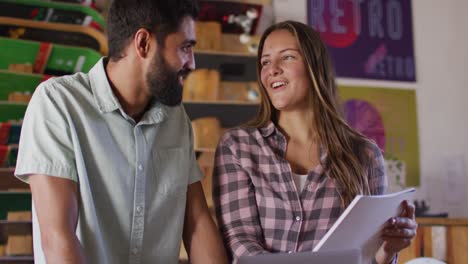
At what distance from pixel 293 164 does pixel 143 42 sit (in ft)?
1.72

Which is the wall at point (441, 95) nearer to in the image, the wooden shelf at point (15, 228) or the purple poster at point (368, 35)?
the purple poster at point (368, 35)

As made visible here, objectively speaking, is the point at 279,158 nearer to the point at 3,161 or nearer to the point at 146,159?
the point at 146,159

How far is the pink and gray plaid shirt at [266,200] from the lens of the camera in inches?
52.3

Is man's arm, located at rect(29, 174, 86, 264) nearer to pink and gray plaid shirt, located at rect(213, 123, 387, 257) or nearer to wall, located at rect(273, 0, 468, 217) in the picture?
pink and gray plaid shirt, located at rect(213, 123, 387, 257)

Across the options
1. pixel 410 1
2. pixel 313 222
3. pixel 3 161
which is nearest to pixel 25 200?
pixel 3 161

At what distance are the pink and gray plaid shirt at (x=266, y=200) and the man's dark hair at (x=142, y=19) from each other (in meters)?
0.36

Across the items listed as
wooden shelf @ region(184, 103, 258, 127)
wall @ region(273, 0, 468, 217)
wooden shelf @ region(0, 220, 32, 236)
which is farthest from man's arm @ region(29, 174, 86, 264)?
wall @ region(273, 0, 468, 217)

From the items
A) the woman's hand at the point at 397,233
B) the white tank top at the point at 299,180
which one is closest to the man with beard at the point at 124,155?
the white tank top at the point at 299,180

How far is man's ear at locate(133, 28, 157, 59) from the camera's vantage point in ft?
4.19

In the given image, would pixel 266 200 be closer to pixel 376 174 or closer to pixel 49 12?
pixel 376 174

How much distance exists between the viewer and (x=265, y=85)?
154 cm

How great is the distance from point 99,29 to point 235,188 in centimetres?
190

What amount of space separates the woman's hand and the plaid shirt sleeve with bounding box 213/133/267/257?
31 centimetres

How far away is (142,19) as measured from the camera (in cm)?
128
